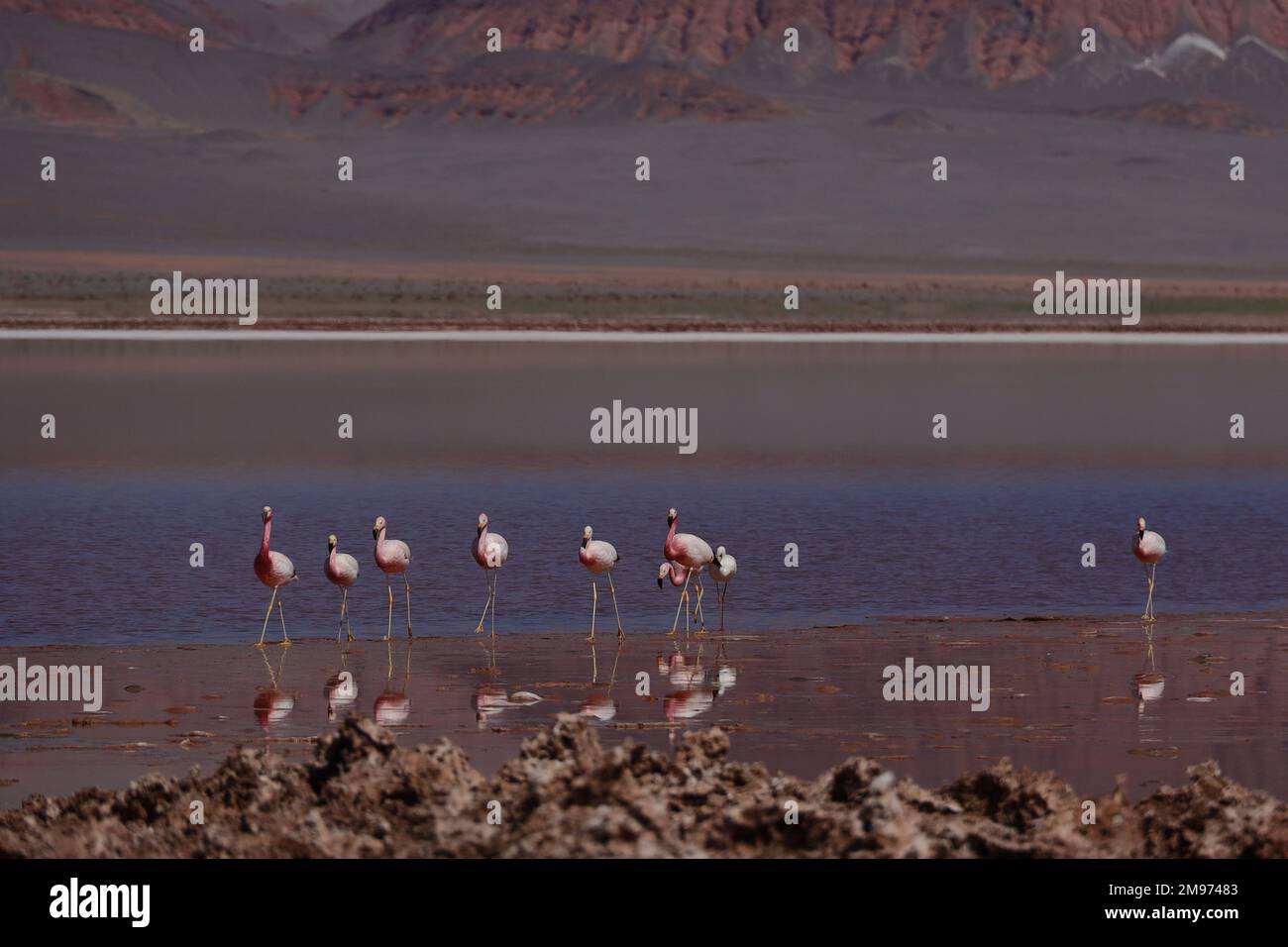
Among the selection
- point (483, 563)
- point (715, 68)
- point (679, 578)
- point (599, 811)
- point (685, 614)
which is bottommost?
point (599, 811)

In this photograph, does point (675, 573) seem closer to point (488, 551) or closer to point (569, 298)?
point (488, 551)

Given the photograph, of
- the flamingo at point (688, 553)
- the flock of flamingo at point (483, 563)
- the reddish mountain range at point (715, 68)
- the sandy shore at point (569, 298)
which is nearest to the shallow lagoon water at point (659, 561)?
the flock of flamingo at point (483, 563)

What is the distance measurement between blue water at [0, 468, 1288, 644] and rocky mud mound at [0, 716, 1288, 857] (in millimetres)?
4833

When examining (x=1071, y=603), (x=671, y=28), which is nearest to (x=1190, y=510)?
(x=1071, y=603)

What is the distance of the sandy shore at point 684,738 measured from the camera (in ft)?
20.2

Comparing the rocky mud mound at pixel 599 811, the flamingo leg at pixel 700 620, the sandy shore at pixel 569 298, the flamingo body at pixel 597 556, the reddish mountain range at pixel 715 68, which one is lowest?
the rocky mud mound at pixel 599 811

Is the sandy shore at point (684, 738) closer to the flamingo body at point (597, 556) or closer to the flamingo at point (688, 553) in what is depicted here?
the flamingo body at point (597, 556)

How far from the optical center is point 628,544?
15.4 m

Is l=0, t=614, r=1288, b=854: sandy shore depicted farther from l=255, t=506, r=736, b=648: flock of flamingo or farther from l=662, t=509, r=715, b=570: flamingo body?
l=662, t=509, r=715, b=570: flamingo body

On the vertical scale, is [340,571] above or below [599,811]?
above

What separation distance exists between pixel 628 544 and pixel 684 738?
874 centimetres

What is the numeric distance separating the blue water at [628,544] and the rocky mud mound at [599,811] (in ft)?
15.9

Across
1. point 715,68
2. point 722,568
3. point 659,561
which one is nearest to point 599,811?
point 722,568

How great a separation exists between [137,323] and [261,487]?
29.5m
